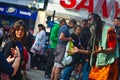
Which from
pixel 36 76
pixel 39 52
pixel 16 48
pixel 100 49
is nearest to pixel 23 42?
pixel 16 48

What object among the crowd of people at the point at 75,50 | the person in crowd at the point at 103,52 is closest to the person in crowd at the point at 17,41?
the crowd of people at the point at 75,50

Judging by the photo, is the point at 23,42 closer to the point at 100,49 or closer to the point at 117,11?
the point at 100,49

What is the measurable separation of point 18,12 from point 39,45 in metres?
25.6

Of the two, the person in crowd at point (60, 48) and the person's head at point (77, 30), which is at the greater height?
the person's head at point (77, 30)

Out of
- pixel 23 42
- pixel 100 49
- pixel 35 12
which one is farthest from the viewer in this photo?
pixel 35 12

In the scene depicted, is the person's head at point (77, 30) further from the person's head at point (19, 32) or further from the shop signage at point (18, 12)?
the shop signage at point (18, 12)

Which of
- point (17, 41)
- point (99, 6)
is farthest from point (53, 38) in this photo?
point (99, 6)

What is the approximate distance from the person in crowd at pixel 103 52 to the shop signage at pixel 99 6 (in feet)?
73.3

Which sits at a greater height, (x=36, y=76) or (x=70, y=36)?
(x=70, y=36)

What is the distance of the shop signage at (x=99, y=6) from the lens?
3077cm

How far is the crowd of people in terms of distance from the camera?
5139mm

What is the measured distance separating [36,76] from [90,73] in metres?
5.30

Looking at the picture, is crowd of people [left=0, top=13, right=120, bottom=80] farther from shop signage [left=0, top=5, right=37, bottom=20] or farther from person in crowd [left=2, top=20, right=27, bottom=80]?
shop signage [left=0, top=5, right=37, bottom=20]

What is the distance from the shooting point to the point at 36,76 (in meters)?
Result: 13.1
